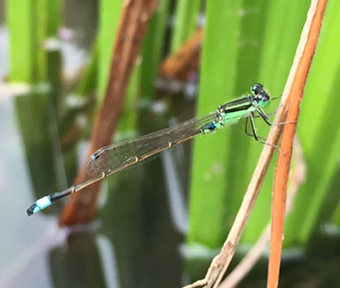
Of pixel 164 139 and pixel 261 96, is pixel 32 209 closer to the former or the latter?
pixel 164 139

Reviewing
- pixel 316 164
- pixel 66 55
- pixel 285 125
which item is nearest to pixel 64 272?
pixel 316 164

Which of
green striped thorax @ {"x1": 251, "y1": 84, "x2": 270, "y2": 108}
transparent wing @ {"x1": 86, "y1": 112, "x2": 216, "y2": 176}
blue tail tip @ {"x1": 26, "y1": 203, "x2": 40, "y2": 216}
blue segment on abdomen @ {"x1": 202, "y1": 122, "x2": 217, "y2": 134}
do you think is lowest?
green striped thorax @ {"x1": 251, "y1": 84, "x2": 270, "y2": 108}

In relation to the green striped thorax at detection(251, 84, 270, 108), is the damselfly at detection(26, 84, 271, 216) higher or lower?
higher

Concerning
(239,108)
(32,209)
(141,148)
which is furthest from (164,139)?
(32,209)

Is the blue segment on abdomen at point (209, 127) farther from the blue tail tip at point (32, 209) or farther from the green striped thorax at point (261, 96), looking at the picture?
the blue tail tip at point (32, 209)

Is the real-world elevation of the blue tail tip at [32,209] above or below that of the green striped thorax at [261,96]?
above

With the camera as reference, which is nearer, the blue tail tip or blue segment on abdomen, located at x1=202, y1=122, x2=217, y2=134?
the blue tail tip

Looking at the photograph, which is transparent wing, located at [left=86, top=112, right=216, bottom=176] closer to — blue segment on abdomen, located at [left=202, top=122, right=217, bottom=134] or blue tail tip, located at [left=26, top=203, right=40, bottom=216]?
blue segment on abdomen, located at [left=202, top=122, right=217, bottom=134]

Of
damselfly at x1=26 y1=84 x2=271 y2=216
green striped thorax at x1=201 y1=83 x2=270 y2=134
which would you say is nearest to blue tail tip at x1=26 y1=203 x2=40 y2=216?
damselfly at x1=26 y1=84 x2=271 y2=216

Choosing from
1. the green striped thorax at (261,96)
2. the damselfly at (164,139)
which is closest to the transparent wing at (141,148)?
the damselfly at (164,139)
